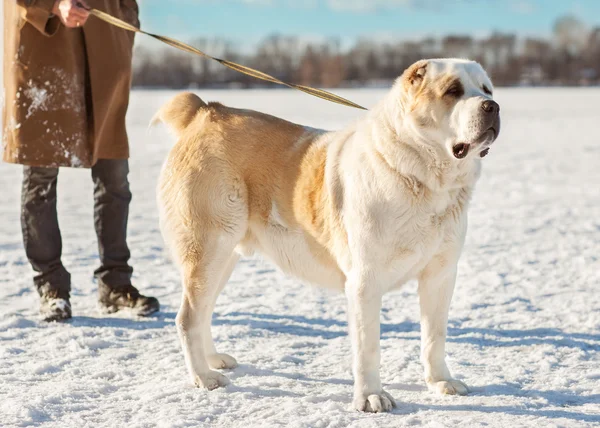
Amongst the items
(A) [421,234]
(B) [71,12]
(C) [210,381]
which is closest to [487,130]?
(A) [421,234]

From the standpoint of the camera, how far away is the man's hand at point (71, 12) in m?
4.18

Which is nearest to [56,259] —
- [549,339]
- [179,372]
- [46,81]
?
[46,81]

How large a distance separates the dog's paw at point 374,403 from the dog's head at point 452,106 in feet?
3.70

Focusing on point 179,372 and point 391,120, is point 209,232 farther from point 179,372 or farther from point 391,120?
point 391,120

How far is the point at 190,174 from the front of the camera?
3.64m

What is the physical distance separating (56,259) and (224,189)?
5.86 feet

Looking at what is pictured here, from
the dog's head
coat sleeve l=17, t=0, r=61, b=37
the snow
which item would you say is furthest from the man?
the dog's head

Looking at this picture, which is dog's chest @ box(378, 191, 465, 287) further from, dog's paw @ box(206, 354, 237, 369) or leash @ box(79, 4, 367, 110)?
dog's paw @ box(206, 354, 237, 369)

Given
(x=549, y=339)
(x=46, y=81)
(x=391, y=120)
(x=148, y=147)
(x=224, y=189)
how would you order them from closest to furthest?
(x=391, y=120), (x=224, y=189), (x=549, y=339), (x=46, y=81), (x=148, y=147)

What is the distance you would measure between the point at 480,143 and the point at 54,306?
3.01 metres

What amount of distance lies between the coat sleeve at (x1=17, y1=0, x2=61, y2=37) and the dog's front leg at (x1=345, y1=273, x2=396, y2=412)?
8.28 feet

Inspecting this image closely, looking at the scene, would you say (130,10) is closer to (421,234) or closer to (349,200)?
(349,200)

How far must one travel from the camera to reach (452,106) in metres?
3.00

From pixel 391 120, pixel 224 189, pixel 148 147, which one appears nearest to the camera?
pixel 391 120
